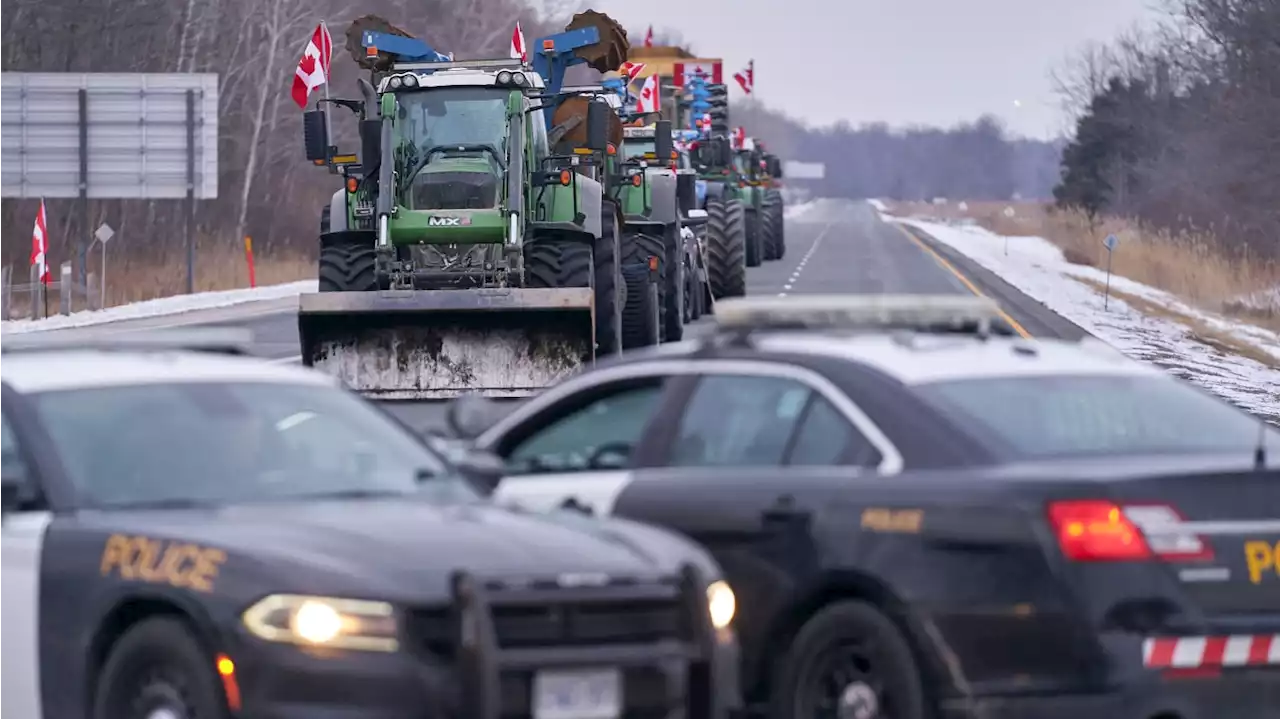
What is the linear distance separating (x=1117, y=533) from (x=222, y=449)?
2792mm

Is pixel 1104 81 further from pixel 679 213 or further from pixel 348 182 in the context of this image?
pixel 348 182

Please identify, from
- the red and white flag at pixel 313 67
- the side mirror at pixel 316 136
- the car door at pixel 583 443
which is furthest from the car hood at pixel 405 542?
the red and white flag at pixel 313 67

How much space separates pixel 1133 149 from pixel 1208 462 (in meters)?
87.1

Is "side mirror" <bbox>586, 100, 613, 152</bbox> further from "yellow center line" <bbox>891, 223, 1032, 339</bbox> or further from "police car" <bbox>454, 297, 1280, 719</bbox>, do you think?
"police car" <bbox>454, 297, 1280, 719</bbox>

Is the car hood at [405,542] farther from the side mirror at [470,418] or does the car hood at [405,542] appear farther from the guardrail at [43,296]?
the guardrail at [43,296]

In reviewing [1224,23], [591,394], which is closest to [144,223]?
[1224,23]

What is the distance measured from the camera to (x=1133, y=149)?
92.1 metres

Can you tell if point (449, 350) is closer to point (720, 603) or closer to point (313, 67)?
point (720, 603)

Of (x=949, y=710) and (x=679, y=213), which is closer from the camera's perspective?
(x=949, y=710)

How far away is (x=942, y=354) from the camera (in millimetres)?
7895

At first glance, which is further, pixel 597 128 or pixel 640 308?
pixel 640 308

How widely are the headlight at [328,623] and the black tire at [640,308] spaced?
59.3 ft

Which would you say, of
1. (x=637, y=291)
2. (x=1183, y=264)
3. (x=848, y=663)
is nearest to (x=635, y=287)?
(x=637, y=291)

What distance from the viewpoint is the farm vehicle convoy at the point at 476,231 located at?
66.3 ft
